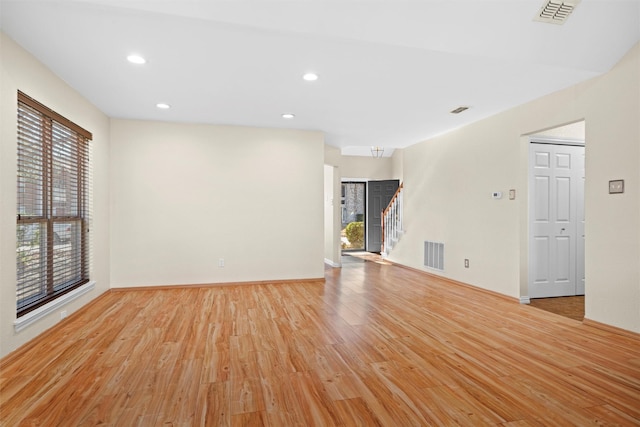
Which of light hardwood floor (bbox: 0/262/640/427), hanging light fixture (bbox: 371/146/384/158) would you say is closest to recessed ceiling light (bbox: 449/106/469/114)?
light hardwood floor (bbox: 0/262/640/427)

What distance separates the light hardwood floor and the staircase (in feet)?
11.6

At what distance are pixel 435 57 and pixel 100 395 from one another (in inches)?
139

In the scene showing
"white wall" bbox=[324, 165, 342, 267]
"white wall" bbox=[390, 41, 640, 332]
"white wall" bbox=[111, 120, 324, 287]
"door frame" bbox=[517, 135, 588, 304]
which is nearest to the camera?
"white wall" bbox=[390, 41, 640, 332]

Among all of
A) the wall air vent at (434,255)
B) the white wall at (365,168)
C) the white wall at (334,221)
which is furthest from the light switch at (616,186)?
the white wall at (365,168)

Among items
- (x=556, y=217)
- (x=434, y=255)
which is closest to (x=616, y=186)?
(x=556, y=217)

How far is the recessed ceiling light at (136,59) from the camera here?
9.86 ft

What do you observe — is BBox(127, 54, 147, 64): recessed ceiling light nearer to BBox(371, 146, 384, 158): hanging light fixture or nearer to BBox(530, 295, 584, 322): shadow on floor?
BBox(530, 295, 584, 322): shadow on floor

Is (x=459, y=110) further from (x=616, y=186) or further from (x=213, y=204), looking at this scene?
(x=213, y=204)

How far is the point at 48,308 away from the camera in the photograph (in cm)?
321

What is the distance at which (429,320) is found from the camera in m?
3.64

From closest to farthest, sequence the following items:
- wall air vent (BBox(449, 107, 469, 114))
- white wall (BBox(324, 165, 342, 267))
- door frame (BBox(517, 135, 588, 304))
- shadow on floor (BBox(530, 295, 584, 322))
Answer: shadow on floor (BBox(530, 295, 584, 322))
door frame (BBox(517, 135, 588, 304))
wall air vent (BBox(449, 107, 469, 114))
white wall (BBox(324, 165, 342, 267))

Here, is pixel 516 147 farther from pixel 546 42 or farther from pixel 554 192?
pixel 546 42

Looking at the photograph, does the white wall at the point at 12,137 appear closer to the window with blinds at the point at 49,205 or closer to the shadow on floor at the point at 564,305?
the window with blinds at the point at 49,205

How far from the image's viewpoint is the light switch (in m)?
3.23
